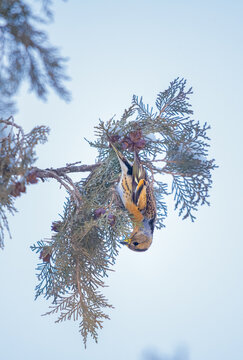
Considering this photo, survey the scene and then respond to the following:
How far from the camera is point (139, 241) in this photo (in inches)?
54.2

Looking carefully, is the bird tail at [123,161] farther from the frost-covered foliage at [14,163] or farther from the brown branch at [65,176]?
the frost-covered foliage at [14,163]

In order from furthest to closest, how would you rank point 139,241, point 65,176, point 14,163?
1. point 139,241
2. point 65,176
3. point 14,163

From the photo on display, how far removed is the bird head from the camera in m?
1.37

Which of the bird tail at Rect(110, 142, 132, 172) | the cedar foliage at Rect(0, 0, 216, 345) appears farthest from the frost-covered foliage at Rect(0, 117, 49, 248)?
the bird tail at Rect(110, 142, 132, 172)

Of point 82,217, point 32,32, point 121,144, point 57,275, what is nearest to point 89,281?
point 57,275

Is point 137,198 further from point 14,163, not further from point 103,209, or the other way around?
point 14,163

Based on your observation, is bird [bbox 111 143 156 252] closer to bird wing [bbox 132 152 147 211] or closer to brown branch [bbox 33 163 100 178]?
bird wing [bbox 132 152 147 211]

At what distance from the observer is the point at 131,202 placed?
4.34 feet

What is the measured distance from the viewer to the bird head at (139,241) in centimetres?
137

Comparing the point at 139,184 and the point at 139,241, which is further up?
the point at 139,184

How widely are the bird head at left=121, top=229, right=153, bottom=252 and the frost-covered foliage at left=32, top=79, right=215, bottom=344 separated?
12 cm

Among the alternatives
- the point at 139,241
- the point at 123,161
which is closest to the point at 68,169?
the point at 123,161

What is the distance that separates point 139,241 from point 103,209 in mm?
269

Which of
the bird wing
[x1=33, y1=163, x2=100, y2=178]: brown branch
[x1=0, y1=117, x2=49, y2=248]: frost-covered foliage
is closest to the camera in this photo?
[x1=0, y1=117, x2=49, y2=248]: frost-covered foliage
